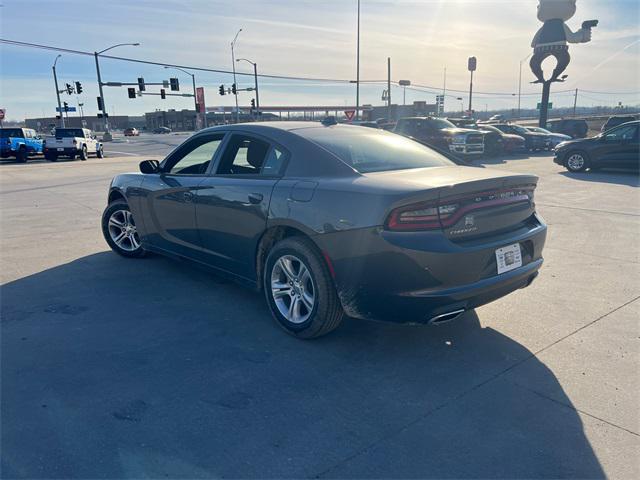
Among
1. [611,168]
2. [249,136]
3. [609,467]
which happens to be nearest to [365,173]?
[249,136]

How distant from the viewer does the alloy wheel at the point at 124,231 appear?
5.91 meters

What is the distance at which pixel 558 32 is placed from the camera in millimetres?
33375

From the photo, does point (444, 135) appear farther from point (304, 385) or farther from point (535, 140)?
point (304, 385)

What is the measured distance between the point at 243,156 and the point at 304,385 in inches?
88.0

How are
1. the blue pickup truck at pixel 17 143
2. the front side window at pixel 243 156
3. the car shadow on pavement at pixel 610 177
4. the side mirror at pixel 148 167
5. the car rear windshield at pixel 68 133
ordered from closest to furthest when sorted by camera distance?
the front side window at pixel 243 156 → the side mirror at pixel 148 167 → the car shadow on pavement at pixel 610 177 → the blue pickup truck at pixel 17 143 → the car rear windshield at pixel 68 133

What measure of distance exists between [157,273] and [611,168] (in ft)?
45.2

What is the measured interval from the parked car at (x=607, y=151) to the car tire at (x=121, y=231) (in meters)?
13.3

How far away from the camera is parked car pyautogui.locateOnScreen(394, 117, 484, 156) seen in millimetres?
18406

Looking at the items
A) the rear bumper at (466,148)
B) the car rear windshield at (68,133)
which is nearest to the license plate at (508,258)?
the rear bumper at (466,148)

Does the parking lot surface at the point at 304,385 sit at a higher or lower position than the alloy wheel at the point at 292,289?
lower

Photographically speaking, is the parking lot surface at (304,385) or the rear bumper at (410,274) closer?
the parking lot surface at (304,385)

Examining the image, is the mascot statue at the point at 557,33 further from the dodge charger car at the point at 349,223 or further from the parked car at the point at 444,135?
the dodge charger car at the point at 349,223

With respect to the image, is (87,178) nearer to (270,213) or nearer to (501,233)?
(270,213)

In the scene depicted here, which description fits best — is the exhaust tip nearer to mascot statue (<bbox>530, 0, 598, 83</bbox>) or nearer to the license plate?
the license plate
